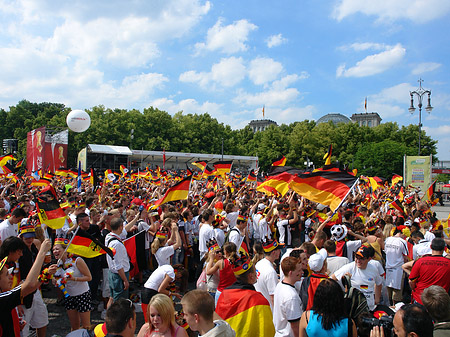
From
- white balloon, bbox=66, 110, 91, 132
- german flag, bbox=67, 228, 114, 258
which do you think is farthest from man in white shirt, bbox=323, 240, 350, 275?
white balloon, bbox=66, 110, 91, 132

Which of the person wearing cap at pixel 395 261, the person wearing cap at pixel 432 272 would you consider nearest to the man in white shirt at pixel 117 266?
the person wearing cap at pixel 432 272

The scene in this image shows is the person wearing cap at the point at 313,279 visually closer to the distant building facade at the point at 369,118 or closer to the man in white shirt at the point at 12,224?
the man in white shirt at the point at 12,224

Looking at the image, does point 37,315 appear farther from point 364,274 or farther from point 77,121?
point 77,121

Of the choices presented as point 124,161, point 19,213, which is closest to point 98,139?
point 124,161

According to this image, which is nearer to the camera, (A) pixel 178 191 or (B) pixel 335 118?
(A) pixel 178 191

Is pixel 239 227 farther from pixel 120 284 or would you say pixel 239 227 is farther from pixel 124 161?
pixel 124 161

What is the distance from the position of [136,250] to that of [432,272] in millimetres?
5243

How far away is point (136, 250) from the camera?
6855 millimetres

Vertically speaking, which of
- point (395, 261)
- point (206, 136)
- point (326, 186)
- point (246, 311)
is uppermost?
point (206, 136)

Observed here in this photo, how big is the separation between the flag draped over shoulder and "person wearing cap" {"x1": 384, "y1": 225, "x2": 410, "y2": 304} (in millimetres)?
5037

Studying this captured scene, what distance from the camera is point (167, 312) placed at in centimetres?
305

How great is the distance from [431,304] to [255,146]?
7146 centimetres

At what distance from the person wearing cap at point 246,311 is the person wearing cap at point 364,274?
5.18 feet

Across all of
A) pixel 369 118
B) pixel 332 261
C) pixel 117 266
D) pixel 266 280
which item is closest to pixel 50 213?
pixel 117 266
